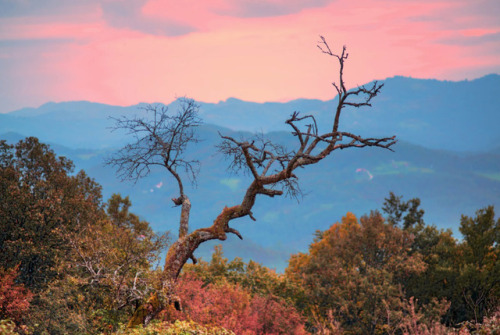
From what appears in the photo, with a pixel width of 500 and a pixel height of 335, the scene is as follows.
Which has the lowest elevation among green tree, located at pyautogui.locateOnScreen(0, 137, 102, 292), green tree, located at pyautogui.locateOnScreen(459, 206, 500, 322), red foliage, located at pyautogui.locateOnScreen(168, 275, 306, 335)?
red foliage, located at pyautogui.locateOnScreen(168, 275, 306, 335)

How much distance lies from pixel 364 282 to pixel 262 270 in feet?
23.3

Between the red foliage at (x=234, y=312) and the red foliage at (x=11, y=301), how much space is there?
6.08 m

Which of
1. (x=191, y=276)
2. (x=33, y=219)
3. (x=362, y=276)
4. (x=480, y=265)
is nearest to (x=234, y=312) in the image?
(x=191, y=276)

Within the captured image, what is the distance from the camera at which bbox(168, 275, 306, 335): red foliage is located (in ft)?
66.8

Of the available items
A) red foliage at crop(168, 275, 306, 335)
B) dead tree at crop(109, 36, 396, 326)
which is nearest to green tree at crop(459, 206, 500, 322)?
red foliage at crop(168, 275, 306, 335)

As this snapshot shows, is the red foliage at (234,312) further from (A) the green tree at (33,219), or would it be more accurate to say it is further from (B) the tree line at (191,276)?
(A) the green tree at (33,219)

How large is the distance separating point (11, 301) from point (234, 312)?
9.12 m

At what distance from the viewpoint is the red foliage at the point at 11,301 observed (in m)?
16.6

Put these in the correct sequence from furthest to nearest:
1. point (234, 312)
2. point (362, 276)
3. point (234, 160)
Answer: point (362, 276)
point (234, 312)
point (234, 160)

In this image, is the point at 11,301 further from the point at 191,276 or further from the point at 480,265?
the point at 480,265

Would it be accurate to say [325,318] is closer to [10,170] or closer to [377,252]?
[377,252]

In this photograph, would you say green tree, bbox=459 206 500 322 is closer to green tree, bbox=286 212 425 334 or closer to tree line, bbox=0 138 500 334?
tree line, bbox=0 138 500 334

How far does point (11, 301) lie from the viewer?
56.0 ft

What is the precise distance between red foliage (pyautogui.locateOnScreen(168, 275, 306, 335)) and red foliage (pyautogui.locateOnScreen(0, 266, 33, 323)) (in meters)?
6.08
